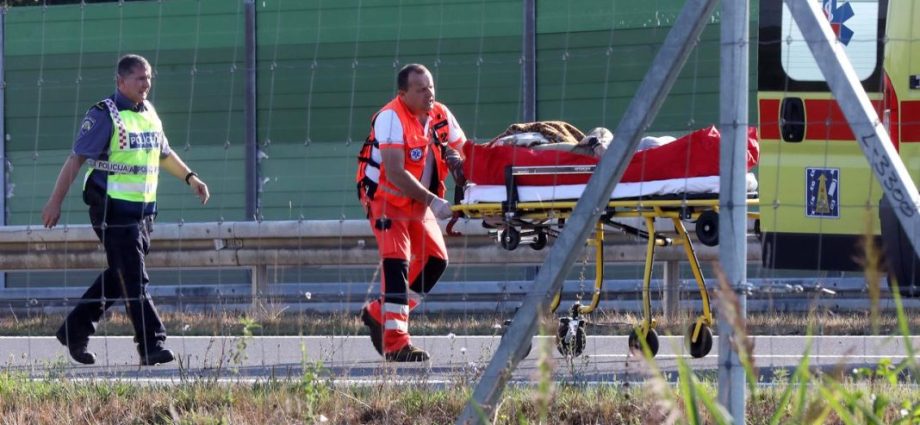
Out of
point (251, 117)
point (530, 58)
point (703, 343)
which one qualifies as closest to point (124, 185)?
point (703, 343)

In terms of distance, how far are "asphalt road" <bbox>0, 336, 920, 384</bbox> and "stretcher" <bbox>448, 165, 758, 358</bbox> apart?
164 millimetres

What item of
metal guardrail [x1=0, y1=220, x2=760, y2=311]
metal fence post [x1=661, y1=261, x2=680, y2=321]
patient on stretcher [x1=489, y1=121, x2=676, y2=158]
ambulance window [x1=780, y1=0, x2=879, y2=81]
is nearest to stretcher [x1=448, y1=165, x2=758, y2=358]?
patient on stretcher [x1=489, y1=121, x2=676, y2=158]

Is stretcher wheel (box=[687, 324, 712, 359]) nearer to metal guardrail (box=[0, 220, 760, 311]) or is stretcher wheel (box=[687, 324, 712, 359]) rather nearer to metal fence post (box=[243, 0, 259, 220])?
metal guardrail (box=[0, 220, 760, 311])

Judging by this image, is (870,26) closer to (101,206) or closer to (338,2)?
(101,206)

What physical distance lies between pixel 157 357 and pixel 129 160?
96 cm

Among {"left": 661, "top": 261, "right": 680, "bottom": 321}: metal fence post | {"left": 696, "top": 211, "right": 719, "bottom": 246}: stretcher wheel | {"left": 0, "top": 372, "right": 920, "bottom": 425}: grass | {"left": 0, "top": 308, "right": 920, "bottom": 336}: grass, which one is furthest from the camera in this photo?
{"left": 661, "top": 261, "right": 680, "bottom": 321}: metal fence post

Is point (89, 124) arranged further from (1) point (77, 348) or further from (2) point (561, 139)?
(2) point (561, 139)

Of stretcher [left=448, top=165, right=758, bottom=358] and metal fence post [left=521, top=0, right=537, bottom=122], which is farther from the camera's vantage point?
metal fence post [left=521, top=0, right=537, bottom=122]

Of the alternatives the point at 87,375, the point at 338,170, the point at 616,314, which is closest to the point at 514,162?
the point at 87,375

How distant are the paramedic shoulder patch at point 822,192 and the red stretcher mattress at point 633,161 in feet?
2.48

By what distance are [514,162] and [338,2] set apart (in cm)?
682

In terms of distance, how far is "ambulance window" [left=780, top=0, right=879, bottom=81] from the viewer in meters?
8.84

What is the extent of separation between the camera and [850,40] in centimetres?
880

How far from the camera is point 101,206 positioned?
26.2 feet
